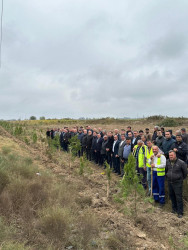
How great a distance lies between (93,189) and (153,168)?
2.31 meters

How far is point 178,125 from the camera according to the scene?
26.7 meters

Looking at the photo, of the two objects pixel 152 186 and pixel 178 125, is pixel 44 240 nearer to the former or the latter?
pixel 152 186

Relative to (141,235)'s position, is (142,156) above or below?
above

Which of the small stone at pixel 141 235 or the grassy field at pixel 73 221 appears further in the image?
the small stone at pixel 141 235

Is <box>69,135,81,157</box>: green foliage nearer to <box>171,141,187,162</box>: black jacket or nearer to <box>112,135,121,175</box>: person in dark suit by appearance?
<box>112,135,121,175</box>: person in dark suit

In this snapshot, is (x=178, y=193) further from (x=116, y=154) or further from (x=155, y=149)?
(x=116, y=154)

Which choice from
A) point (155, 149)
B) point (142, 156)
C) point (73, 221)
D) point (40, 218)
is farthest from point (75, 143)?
point (40, 218)

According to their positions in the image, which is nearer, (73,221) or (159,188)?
(73,221)

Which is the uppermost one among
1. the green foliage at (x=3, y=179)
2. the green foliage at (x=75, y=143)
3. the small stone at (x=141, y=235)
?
the green foliage at (x=75, y=143)

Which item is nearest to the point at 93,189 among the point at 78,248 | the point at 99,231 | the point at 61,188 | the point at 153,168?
the point at 61,188

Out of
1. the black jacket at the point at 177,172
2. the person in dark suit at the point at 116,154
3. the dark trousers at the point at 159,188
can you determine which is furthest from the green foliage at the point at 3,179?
the person in dark suit at the point at 116,154

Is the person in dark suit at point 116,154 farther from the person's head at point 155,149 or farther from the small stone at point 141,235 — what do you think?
the small stone at point 141,235

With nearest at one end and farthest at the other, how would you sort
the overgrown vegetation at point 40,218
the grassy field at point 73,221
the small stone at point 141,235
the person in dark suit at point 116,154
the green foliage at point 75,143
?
the overgrown vegetation at point 40,218, the grassy field at point 73,221, the small stone at point 141,235, the person in dark suit at point 116,154, the green foliage at point 75,143

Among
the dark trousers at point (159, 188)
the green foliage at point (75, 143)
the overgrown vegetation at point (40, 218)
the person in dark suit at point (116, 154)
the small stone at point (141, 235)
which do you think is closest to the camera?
the overgrown vegetation at point (40, 218)
